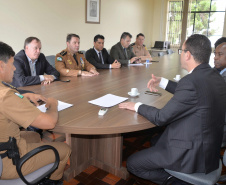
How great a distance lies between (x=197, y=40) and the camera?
4.37 feet

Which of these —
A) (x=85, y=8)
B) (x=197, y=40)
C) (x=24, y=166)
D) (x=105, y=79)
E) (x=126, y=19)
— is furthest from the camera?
(x=126, y=19)

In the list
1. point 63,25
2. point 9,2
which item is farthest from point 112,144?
point 63,25

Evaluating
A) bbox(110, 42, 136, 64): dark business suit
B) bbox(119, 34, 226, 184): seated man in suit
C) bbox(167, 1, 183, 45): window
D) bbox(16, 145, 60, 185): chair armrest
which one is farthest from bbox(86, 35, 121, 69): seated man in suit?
bbox(167, 1, 183, 45): window

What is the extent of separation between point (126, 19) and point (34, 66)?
5.75 meters

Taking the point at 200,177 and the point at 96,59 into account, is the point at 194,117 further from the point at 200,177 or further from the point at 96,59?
the point at 96,59

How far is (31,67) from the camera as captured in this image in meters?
2.62

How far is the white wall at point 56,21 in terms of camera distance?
426 centimetres

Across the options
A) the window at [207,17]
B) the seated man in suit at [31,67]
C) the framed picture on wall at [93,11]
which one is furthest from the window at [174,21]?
the seated man in suit at [31,67]

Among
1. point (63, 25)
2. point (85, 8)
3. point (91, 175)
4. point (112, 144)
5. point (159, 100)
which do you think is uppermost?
point (85, 8)

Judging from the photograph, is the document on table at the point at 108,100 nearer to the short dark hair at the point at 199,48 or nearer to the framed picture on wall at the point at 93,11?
the short dark hair at the point at 199,48

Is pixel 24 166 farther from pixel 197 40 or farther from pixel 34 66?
pixel 34 66

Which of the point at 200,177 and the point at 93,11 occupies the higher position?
the point at 93,11

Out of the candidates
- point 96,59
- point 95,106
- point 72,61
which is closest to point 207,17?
point 96,59

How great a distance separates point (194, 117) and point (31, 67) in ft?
6.75
